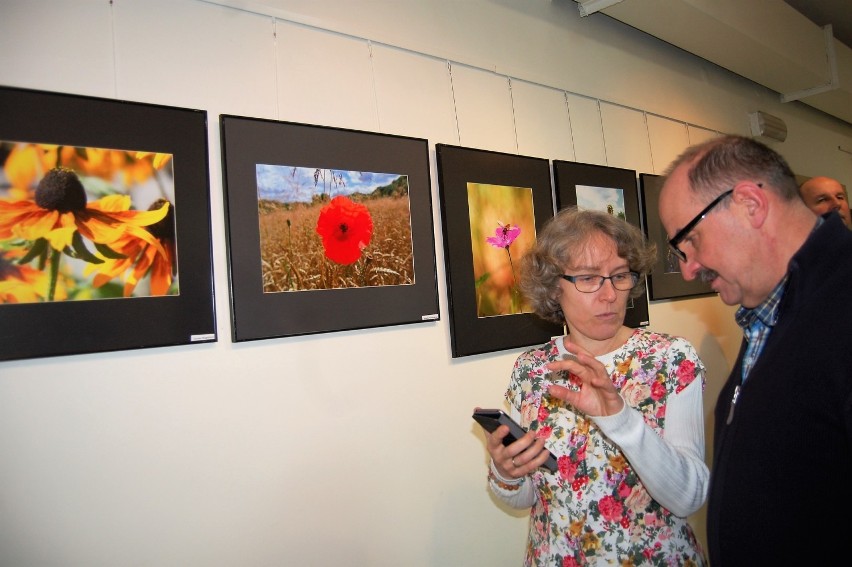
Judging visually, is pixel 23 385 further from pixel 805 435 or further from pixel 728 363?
pixel 728 363

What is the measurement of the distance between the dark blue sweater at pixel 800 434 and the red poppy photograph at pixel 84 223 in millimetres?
1708

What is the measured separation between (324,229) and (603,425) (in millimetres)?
1340

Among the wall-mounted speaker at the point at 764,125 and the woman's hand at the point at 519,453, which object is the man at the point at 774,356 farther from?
the wall-mounted speaker at the point at 764,125

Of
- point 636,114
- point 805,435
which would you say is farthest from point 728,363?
point 805,435

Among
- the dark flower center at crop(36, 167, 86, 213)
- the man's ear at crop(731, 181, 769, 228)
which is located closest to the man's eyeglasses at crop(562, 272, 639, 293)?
the man's ear at crop(731, 181, 769, 228)

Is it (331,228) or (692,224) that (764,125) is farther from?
(692,224)

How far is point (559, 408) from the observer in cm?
192

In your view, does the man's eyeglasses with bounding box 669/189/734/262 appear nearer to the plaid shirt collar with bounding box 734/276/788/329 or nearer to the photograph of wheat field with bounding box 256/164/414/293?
the plaid shirt collar with bounding box 734/276/788/329

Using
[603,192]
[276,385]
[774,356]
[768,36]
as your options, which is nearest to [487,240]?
[603,192]

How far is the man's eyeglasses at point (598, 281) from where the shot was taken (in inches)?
79.5

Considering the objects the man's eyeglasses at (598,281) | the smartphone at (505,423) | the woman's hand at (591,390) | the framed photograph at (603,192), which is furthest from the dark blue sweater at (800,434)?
the framed photograph at (603,192)

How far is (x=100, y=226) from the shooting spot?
6.00 feet

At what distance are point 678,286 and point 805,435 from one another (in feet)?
11.3

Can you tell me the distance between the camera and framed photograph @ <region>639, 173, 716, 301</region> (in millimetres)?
4074
